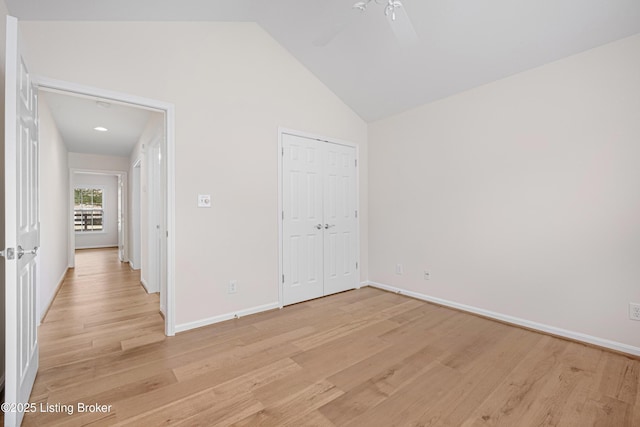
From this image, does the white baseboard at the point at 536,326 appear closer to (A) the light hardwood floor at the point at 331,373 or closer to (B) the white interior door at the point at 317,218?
(A) the light hardwood floor at the point at 331,373

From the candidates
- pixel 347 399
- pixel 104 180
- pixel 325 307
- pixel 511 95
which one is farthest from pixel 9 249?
pixel 104 180

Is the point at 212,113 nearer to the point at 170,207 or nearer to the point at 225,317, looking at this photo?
the point at 170,207

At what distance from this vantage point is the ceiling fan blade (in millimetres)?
1825

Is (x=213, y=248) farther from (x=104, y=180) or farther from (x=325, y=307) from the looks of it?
(x=104, y=180)

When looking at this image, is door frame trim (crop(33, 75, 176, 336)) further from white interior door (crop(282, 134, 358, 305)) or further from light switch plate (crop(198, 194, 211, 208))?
white interior door (crop(282, 134, 358, 305))

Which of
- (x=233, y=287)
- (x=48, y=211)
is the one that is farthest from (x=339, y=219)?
(x=48, y=211)

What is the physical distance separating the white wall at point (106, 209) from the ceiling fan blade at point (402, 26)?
10655 millimetres

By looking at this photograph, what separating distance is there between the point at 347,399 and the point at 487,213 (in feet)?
7.93

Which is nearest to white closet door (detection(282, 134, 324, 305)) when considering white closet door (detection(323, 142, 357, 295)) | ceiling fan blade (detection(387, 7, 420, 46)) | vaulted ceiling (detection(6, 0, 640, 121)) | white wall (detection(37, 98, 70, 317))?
white closet door (detection(323, 142, 357, 295))

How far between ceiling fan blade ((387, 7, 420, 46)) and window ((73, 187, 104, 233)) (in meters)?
10.9

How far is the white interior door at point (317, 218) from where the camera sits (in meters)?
3.61

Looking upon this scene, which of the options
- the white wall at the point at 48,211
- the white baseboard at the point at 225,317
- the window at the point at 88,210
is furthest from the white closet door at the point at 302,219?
the window at the point at 88,210

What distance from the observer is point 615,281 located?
95.7 inches

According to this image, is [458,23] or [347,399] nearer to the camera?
[347,399]
